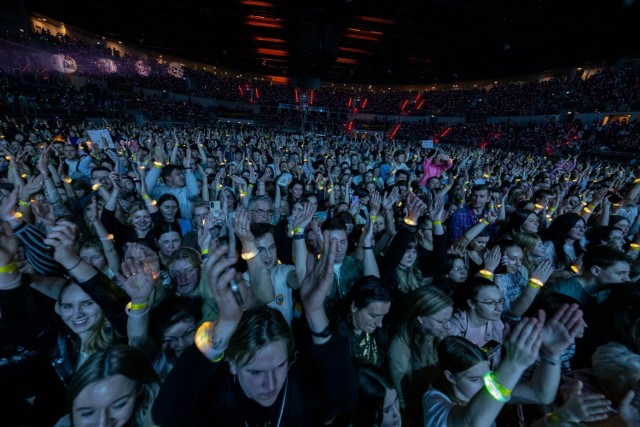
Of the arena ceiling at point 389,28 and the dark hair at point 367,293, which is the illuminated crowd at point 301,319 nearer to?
the dark hair at point 367,293

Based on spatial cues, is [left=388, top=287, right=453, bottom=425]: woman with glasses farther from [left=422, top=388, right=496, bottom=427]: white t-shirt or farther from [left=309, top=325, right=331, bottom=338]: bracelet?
[left=309, top=325, right=331, bottom=338]: bracelet

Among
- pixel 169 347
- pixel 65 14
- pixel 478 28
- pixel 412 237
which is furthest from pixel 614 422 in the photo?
pixel 65 14

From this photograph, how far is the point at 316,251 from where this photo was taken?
11.4ft

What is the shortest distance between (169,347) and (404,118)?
43.8 metres

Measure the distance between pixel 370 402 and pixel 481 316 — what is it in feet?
4.72

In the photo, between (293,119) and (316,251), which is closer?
(316,251)

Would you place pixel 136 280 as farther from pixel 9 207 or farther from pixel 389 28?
pixel 389 28

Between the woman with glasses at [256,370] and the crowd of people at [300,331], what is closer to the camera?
the woman with glasses at [256,370]

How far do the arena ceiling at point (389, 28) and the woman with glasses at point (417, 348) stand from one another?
14817 mm

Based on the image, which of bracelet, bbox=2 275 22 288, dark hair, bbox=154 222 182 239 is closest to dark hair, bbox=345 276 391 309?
bracelet, bbox=2 275 22 288

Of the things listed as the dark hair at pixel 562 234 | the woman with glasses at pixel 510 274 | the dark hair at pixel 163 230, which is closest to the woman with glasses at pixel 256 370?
the woman with glasses at pixel 510 274

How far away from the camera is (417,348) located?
2.34 metres

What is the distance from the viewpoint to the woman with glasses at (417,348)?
7.39 feet

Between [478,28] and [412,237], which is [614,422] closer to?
[412,237]
